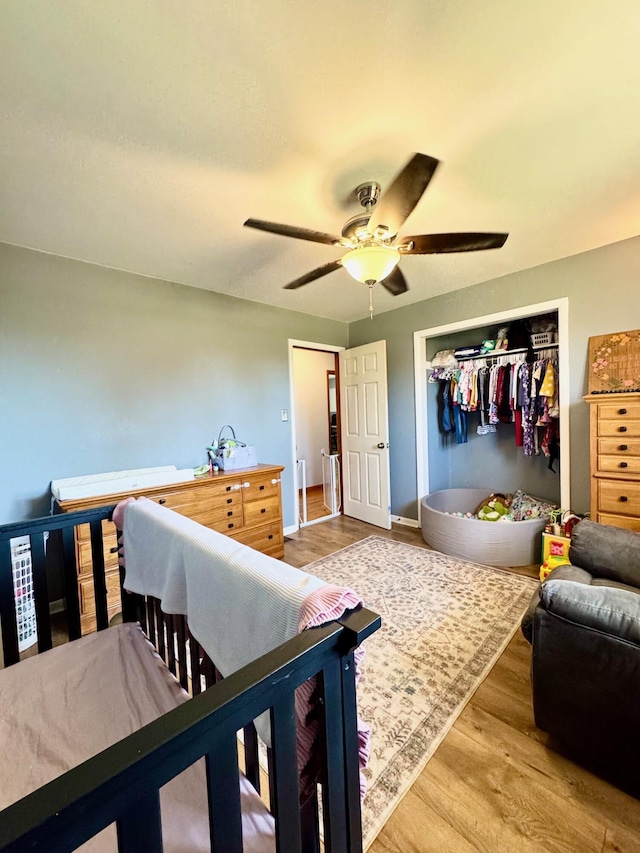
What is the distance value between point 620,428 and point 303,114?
2.52m

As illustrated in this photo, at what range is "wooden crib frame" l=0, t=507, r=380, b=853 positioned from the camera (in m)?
0.38

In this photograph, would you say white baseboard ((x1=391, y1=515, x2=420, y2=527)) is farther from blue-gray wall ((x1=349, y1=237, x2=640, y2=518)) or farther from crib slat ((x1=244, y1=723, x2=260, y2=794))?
crib slat ((x1=244, y1=723, x2=260, y2=794))

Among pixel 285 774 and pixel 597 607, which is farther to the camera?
pixel 597 607

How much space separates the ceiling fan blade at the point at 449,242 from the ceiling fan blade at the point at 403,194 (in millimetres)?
143

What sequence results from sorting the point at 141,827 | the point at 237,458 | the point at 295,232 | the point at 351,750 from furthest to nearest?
1. the point at 237,458
2. the point at 295,232
3. the point at 351,750
4. the point at 141,827

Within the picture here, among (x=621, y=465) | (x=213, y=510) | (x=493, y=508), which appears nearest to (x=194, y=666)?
(x=213, y=510)

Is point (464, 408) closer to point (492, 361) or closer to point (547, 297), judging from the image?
point (492, 361)

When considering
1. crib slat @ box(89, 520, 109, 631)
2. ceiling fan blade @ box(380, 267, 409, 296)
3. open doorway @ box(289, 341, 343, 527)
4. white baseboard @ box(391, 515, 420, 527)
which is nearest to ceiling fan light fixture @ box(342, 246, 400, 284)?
ceiling fan blade @ box(380, 267, 409, 296)

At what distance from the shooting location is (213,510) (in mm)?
2707

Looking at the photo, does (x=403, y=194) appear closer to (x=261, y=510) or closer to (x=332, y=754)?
(x=332, y=754)

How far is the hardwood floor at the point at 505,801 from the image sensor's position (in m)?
1.06

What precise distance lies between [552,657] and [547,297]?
106 inches

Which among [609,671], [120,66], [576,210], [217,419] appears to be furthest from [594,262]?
[217,419]

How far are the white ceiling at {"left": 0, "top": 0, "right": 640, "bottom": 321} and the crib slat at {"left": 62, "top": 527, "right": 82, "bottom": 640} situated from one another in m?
1.63
